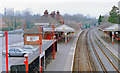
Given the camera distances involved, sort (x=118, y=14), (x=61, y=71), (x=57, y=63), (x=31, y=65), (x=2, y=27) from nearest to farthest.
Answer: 1. (x=2, y=27)
2. (x=31, y=65)
3. (x=61, y=71)
4. (x=57, y=63)
5. (x=118, y=14)

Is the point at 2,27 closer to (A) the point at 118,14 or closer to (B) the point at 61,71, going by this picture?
(B) the point at 61,71

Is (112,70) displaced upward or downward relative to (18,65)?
downward

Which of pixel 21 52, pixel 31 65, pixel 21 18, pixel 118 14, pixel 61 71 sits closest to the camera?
pixel 31 65

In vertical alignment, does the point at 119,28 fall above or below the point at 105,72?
above

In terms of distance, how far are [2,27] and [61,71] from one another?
7.13 metres

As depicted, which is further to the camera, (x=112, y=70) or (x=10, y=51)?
(x=10, y=51)

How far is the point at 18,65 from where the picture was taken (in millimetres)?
8516

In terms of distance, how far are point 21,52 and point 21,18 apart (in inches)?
150

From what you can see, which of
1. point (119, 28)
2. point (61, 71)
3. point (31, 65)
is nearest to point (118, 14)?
point (119, 28)

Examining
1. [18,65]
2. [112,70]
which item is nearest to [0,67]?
[18,65]

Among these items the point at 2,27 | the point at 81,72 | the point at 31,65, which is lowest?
the point at 81,72

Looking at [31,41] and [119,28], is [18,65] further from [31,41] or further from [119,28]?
[119,28]

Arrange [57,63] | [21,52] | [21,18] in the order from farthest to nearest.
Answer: [21,52] → [21,18] → [57,63]

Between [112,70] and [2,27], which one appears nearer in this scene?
[2,27]
